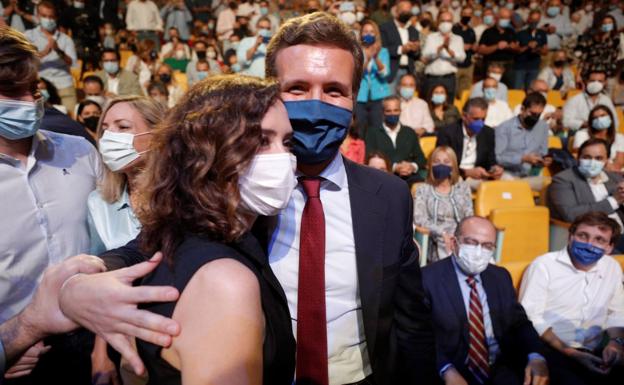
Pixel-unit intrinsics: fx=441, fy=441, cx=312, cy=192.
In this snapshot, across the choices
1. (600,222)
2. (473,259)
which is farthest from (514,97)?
(473,259)

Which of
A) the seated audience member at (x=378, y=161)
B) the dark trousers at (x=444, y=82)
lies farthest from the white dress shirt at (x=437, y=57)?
the seated audience member at (x=378, y=161)

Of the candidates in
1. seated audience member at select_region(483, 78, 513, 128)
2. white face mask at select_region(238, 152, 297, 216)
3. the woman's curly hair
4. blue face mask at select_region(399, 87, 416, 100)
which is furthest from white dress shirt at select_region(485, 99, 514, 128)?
the woman's curly hair

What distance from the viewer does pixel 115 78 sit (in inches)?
248

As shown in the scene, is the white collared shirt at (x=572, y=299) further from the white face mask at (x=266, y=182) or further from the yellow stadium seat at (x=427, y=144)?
the yellow stadium seat at (x=427, y=144)

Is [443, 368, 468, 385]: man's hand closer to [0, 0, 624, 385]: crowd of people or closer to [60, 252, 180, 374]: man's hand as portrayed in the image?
[0, 0, 624, 385]: crowd of people

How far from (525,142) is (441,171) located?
6.53 ft

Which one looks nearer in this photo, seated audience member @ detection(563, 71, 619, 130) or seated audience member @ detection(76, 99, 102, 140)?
seated audience member @ detection(76, 99, 102, 140)

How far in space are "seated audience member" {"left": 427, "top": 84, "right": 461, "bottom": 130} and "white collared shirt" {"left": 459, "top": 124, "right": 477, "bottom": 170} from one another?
1.06 m

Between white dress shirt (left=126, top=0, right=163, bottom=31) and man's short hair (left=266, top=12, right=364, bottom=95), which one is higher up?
white dress shirt (left=126, top=0, right=163, bottom=31)

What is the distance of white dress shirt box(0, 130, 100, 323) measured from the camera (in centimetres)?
159

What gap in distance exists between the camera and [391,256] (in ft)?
4.52

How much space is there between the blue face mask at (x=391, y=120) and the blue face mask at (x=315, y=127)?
3.49 meters

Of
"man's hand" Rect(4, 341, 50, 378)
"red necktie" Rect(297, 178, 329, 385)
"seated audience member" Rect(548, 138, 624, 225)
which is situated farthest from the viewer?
"seated audience member" Rect(548, 138, 624, 225)

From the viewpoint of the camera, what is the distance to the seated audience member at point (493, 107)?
244 inches
